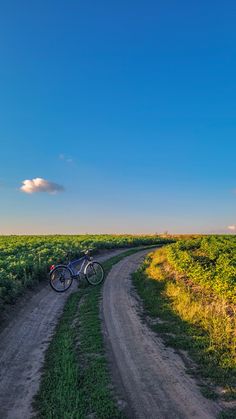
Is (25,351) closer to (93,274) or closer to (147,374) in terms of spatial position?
(147,374)

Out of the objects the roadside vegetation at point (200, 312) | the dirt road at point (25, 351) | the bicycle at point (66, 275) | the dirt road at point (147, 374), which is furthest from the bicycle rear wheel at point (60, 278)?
the dirt road at point (147, 374)

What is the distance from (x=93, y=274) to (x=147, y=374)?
11742 millimetres

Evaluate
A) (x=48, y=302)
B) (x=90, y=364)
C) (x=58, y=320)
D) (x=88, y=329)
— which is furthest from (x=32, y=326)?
(x=90, y=364)

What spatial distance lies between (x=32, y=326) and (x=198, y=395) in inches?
286

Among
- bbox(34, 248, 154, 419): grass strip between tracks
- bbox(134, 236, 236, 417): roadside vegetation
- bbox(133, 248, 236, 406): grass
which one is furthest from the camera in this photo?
A: bbox(134, 236, 236, 417): roadside vegetation

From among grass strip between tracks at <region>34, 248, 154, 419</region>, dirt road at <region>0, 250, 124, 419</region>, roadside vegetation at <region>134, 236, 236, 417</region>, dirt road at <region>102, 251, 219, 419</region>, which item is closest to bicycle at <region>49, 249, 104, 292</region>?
dirt road at <region>0, 250, 124, 419</region>

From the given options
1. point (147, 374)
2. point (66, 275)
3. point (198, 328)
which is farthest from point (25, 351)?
point (66, 275)

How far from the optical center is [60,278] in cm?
1839

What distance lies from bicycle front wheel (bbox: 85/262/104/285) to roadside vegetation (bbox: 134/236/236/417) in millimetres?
2273

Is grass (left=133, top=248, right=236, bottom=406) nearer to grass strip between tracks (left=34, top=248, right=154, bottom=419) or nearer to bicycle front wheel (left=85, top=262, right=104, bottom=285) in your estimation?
grass strip between tracks (left=34, top=248, right=154, bottom=419)

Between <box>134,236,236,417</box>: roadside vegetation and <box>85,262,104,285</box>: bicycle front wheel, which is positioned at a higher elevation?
<box>85,262,104,285</box>: bicycle front wheel

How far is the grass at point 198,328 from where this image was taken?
892cm

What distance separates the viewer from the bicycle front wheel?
1994 cm

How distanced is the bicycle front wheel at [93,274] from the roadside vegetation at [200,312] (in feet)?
7.46
